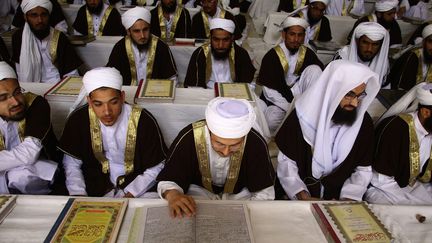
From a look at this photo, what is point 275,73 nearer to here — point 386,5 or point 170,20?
point 170,20

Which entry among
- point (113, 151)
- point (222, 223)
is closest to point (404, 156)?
point (222, 223)

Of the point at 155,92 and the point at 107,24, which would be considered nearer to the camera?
the point at 155,92

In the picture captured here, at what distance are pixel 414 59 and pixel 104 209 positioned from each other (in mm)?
4165

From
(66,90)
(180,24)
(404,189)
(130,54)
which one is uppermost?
(180,24)

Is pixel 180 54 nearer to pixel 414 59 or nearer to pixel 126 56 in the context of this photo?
pixel 126 56

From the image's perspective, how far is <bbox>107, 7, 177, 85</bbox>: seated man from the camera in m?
4.07

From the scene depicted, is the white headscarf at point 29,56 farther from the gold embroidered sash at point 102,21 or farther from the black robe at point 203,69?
the black robe at point 203,69

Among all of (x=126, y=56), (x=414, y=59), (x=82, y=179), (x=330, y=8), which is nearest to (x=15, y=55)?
(x=126, y=56)

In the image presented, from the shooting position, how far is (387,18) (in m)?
5.58

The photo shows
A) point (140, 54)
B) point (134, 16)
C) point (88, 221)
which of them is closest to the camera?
point (88, 221)

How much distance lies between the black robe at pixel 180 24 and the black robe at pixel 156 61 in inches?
54.9

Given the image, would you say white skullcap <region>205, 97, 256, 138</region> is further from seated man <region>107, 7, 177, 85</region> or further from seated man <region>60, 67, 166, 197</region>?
seated man <region>107, 7, 177, 85</region>

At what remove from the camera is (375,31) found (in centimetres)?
402

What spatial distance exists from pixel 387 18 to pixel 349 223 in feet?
16.3
